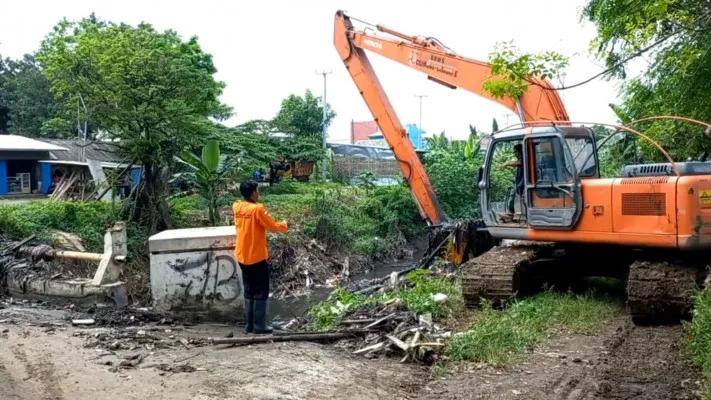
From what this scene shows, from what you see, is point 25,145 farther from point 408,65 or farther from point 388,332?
point 388,332

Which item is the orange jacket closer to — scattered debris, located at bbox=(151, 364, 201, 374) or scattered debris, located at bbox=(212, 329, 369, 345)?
scattered debris, located at bbox=(212, 329, 369, 345)

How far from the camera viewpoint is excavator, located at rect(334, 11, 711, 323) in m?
7.22

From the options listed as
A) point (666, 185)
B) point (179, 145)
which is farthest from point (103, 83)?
point (666, 185)

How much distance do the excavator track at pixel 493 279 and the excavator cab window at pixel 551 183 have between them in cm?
59

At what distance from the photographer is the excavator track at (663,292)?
7.11 meters

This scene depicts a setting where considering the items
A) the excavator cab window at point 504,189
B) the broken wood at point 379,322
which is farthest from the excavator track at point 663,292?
the broken wood at point 379,322

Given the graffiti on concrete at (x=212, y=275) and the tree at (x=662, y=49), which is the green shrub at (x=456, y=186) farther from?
the graffiti on concrete at (x=212, y=275)

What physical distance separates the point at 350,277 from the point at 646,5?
12.8 meters

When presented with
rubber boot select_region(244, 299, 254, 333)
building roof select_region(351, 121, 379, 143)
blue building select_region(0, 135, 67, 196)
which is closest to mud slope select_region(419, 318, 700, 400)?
rubber boot select_region(244, 299, 254, 333)

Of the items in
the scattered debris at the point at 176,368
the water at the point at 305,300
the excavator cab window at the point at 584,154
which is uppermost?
the excavator cab window at the point at 584,154

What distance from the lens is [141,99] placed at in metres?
15.7

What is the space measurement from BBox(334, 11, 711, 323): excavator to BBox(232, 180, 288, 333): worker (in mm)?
2626

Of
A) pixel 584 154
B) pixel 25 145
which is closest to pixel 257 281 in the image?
pixel 584 154

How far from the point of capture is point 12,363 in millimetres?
5609
